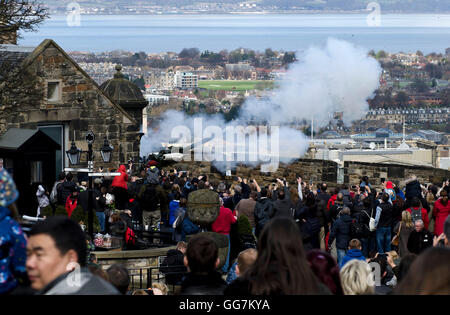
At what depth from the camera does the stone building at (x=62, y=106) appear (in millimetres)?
22109

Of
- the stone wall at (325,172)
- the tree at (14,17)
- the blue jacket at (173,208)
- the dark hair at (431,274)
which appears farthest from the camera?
the stone wall at (325,172)

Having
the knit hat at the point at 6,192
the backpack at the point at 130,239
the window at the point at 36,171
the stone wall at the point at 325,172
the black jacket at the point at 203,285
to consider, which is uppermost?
the knit hat at the point at 6,192

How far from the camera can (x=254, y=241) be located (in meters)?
15.0

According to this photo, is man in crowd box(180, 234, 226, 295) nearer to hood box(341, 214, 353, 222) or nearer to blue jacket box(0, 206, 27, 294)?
blue jacket box(0, 206, 27, 294)

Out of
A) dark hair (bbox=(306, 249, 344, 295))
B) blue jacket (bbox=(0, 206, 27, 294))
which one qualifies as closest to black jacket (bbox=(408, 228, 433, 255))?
dark hair (bbox=(306, 249, 344, 295))

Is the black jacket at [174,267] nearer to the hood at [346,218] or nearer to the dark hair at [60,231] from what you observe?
the hood at [346,218]

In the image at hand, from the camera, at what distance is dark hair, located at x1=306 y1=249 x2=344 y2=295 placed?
20.2ft

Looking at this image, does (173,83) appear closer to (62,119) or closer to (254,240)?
(62,119)

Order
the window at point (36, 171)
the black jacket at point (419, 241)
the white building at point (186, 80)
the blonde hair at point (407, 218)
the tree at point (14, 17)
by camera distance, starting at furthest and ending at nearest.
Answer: the white building at point (186, 80)
the tree at point (14, 17)
the window at point (36, 171)
the blonde hair at point (407, 218)
the black jacket at point (419, 241)

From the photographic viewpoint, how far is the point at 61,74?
2366cm

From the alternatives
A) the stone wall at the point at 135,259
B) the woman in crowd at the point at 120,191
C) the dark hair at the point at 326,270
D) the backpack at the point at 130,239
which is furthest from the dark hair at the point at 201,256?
the woman in crowd at the point at 120,191

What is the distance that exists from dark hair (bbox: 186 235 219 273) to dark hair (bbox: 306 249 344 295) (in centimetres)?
69

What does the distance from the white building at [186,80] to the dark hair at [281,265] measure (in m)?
132

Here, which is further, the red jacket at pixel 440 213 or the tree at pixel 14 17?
the tree at pixel 14 17
